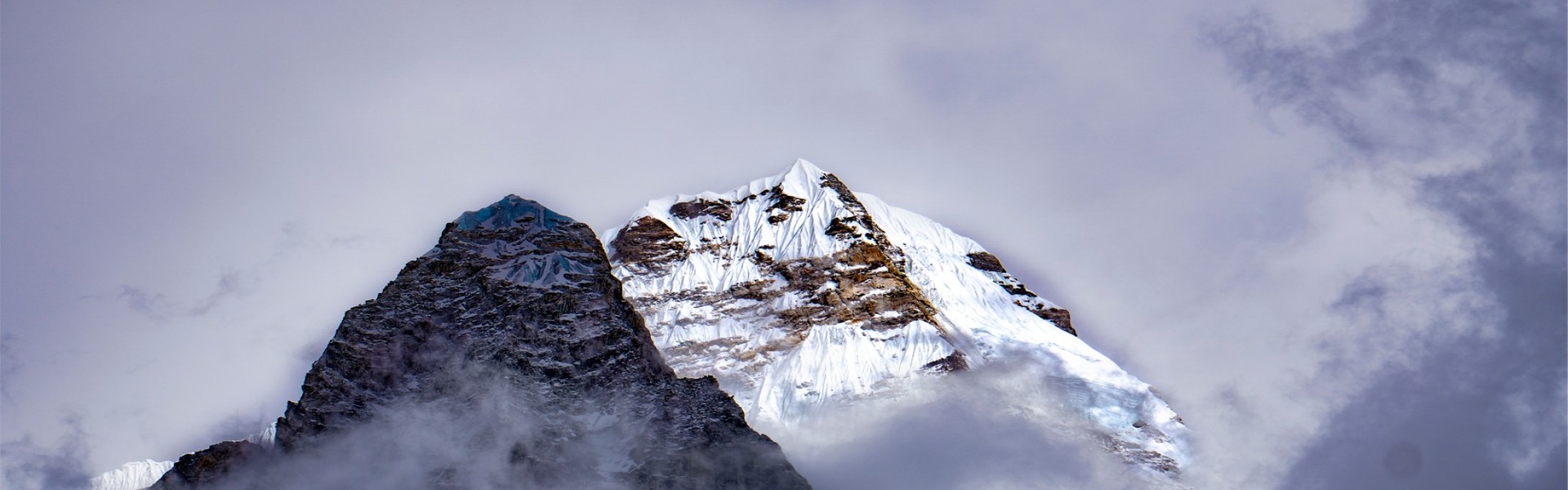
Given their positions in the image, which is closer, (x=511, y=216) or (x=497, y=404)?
(x=497, y=404)

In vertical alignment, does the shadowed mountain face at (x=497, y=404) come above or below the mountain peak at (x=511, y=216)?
below

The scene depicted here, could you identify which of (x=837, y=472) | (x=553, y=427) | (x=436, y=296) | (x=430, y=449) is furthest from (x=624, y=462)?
(x=837, y=472)

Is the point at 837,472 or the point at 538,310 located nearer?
the point at 538,310

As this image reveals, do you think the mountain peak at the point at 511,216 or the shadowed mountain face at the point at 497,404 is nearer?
the shadowed mountain face at the point at 497,404

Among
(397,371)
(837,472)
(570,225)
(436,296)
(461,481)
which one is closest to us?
(461,481)

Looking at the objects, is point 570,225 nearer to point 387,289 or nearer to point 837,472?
point 387,289

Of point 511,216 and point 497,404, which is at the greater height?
point 511,216

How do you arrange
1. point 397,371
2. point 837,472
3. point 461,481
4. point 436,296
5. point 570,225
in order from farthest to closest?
point 837,472, point 570,225, point 436,296, point 397,371, point 461,481

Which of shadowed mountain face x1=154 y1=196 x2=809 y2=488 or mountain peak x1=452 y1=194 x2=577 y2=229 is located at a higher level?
mountain peak x1=452 y1=194 x2=577 y2=229
